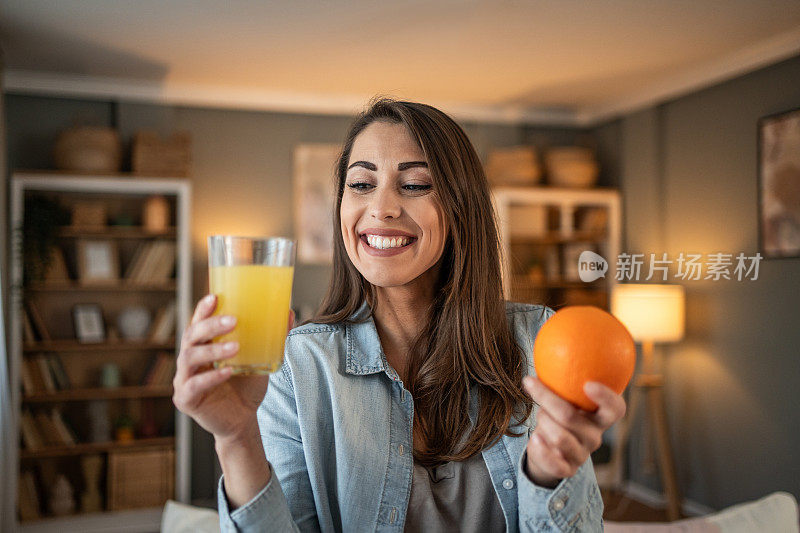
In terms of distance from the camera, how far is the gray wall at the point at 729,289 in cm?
137

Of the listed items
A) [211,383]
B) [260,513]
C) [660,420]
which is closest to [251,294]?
[211,383]

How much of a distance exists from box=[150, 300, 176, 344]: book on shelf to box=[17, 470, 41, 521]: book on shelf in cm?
104

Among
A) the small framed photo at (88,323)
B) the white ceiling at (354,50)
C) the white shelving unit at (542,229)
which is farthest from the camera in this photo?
the white shelving unit at (542,229)

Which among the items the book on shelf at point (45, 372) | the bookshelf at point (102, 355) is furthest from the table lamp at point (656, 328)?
the book on shelf at point (45, 372)

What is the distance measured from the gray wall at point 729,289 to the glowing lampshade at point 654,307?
3 centimetres

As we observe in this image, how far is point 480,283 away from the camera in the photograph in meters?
1.27

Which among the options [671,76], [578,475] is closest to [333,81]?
[671,76]

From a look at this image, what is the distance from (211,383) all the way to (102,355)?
395 cm

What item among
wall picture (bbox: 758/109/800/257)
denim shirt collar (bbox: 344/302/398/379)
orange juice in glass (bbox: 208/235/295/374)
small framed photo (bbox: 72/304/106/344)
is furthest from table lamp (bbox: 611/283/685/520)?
small framed photo (bbox: 72/304/106/344)

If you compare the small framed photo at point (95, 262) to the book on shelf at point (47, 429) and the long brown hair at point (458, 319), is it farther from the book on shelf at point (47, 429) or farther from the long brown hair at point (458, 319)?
the long brown hair at point (458, 319)

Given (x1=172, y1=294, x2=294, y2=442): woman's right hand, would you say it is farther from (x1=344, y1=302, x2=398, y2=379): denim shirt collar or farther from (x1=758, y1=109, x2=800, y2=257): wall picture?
(x1=758, y1=109, x2=800, y2=257): wall picture

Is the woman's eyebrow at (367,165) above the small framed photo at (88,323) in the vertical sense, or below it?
above

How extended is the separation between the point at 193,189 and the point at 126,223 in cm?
56

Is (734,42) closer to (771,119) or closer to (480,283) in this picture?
(771,119)
